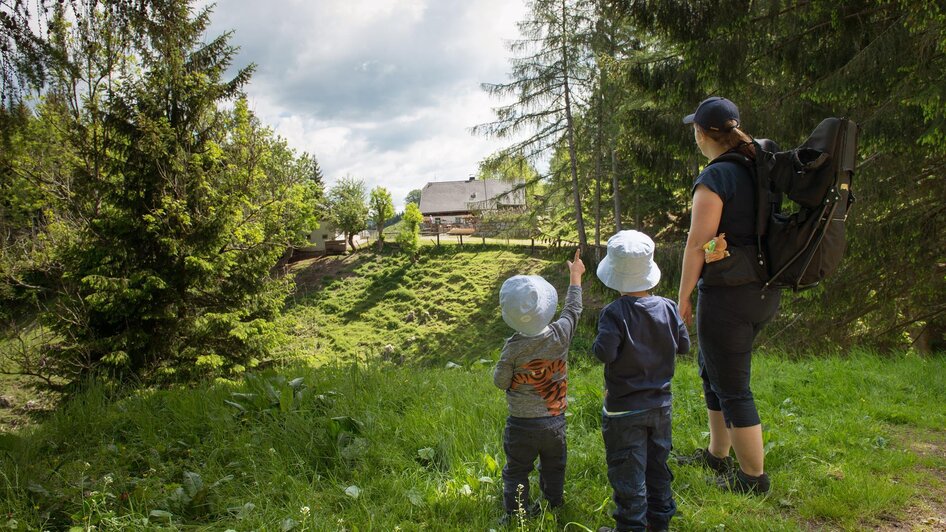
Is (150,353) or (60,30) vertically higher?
(60,30)

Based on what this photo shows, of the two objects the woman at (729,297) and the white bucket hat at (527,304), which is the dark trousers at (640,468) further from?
the white bucket hat at (527,304)

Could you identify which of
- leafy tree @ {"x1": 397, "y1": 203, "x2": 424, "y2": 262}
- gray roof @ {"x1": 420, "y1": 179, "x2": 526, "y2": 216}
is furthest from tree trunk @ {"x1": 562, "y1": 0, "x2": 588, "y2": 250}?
gray roof @ {"x1": 420, "y1": 179, "x2": 526, "y2": 216}

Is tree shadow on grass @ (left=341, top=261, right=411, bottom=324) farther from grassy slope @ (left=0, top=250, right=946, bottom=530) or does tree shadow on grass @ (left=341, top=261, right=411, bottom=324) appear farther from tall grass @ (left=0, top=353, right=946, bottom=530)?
tall grass @ (left=0, top=353, right=946, bottom=530)

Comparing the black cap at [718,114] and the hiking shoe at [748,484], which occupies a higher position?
the black cap at [718,114]

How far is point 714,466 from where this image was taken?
302 centimetres

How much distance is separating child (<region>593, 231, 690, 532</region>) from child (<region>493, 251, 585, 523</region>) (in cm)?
23

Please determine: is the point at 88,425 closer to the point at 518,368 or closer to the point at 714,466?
the point at 518,368

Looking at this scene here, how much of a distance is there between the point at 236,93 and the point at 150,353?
5.86 metres

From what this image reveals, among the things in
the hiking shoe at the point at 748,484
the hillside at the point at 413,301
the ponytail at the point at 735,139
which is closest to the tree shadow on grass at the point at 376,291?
the hillside at the point at 413,301

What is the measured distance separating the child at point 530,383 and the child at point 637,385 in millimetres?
235

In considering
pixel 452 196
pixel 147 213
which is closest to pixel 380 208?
A: pixel 452 196

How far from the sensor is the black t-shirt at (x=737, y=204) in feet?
8.49

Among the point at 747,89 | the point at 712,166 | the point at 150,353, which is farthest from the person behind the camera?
the point at 150,353

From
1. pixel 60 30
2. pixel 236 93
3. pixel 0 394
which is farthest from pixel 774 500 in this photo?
pixel 0 394
